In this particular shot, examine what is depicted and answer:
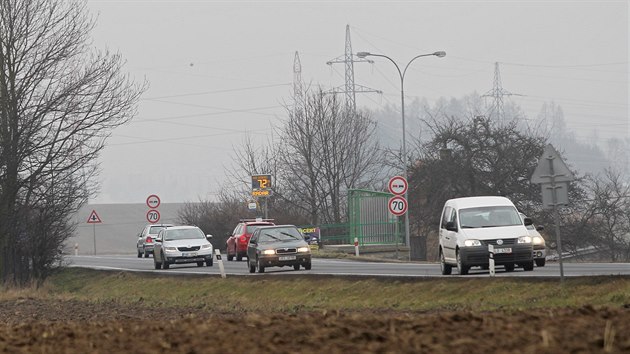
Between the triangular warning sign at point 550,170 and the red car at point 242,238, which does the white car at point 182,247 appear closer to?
the red car at point 242,238

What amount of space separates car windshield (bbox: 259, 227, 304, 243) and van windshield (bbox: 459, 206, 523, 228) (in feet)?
32.0

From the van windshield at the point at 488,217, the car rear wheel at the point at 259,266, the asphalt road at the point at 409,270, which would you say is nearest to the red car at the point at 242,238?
the asphalt road at the point at 409,270

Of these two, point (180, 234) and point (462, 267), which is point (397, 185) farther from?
point (462, 267)

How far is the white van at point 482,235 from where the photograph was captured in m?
29.0

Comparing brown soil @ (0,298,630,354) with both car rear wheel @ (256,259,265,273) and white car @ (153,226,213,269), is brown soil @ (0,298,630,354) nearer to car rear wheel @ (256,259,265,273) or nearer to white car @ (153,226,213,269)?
car rear wheel @ (256,259,265,273)

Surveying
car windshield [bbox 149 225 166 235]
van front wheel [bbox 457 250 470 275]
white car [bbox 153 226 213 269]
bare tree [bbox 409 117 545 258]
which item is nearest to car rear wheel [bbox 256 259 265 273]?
white car [bbox 153 226 213 269]

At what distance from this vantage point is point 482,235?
95.5ft

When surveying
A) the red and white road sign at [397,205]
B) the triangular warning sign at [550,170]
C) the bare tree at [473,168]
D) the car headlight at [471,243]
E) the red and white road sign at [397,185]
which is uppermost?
the bare tree at [473,168]

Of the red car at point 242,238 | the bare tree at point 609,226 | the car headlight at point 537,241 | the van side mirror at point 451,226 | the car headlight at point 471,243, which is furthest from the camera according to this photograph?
the bare tree at point 609,226

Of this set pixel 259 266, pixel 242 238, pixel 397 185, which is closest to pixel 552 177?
pixel 259 266

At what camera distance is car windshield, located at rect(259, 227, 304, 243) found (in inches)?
1517

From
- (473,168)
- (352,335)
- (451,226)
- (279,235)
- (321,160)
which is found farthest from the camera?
(321,160)

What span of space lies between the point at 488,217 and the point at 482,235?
103 centimetres

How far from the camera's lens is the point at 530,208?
59812 mm
